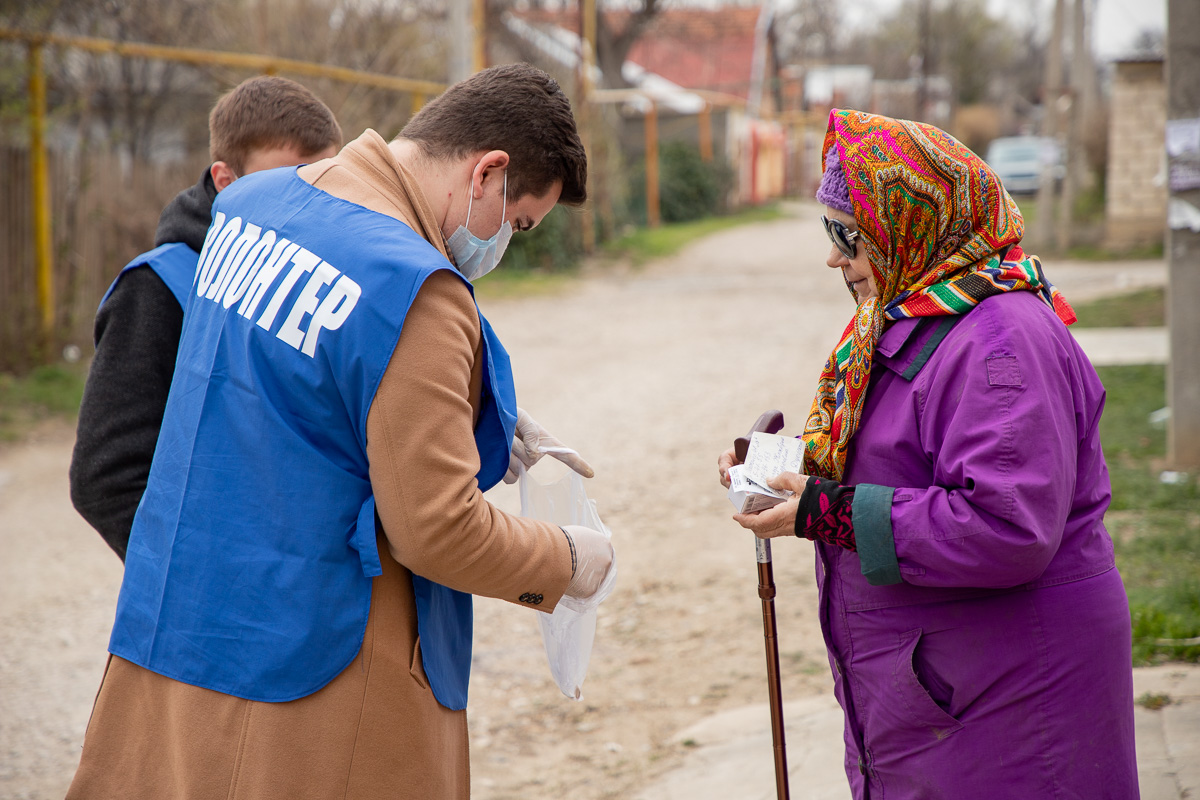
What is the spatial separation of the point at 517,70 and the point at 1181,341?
5.26 meters

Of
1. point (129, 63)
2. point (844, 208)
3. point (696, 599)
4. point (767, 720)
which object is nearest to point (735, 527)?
point (696, 599)

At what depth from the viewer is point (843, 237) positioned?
2.08 meters

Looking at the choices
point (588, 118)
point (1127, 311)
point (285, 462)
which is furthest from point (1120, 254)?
point (285, 462)

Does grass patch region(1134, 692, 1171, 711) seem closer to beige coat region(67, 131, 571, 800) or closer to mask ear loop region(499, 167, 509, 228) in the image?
beige coat region(67, 131, 571, 800)

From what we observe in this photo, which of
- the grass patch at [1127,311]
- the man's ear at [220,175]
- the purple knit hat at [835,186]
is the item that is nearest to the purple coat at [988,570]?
the purple knit hat at [835,186]

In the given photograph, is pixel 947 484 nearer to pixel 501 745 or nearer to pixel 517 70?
pixel 517 70

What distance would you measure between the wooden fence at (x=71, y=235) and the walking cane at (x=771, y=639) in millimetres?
7366

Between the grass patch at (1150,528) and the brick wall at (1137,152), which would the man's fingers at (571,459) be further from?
the brick wall at (1137,152)

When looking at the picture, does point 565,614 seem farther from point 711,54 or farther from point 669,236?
point 711,54

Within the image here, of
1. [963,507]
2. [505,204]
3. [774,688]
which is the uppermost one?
[505,204]

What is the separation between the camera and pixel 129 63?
12.1 m

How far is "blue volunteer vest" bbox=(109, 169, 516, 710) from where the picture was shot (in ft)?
5.36

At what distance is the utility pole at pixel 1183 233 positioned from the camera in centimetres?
562

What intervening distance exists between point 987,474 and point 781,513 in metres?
0.40
